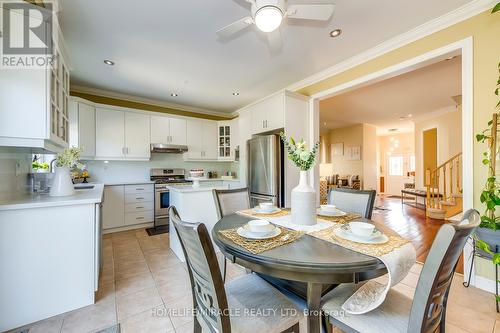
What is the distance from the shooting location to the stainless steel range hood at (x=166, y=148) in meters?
4.32

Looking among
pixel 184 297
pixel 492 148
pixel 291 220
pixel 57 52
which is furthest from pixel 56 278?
pixel 492 148

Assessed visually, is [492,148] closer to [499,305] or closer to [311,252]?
[499,305]

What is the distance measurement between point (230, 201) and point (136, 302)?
1190mm

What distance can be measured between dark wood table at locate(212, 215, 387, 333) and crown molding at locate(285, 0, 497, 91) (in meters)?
2.59

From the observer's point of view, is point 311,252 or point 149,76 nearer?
point 311,252

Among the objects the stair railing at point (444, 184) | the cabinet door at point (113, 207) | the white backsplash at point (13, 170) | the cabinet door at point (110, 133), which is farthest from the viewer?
the stair railing at point (444, 184)

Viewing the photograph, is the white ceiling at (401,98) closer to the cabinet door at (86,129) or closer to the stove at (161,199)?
the stove at (161,199)

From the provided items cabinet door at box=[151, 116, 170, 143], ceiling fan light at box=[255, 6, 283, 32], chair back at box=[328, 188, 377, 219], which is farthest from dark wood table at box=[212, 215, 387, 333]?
cabinet door at box=[151, 116, 170, 143]

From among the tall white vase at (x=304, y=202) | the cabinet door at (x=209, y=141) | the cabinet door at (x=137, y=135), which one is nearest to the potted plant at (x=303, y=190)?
the tall white vase at (x=304, y=202)

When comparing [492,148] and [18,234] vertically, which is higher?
[492,148]

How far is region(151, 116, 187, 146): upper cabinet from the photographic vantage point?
14.4 ft

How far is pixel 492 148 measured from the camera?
1829 millimetres

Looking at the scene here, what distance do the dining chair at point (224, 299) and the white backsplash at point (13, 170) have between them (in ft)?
6.25

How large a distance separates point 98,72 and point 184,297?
3426mm
